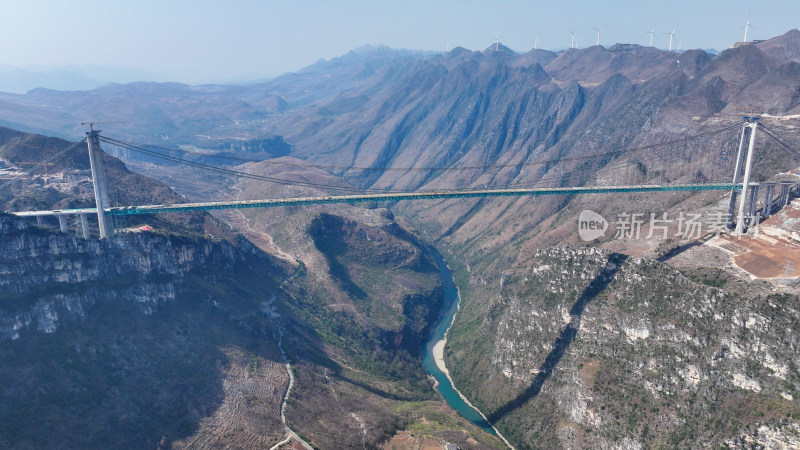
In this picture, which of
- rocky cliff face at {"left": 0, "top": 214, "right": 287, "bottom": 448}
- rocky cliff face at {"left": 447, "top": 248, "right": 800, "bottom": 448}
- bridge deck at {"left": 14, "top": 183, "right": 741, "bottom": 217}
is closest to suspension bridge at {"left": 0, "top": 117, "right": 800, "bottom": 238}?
bridge deck at {"left": 14, "top": 183, "right": 741, "bottom": 217}

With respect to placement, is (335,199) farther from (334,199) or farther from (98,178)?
(98,178)

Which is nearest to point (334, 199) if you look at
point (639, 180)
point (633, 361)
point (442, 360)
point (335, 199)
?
point (335, 199)

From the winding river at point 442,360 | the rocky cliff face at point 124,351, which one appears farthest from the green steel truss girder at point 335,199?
the winding river at point 442,360

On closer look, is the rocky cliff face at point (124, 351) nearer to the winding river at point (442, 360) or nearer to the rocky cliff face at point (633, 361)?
the winding river at point (442, 360)

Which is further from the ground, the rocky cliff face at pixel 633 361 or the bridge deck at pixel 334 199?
the bridge deck at pixel 334 199

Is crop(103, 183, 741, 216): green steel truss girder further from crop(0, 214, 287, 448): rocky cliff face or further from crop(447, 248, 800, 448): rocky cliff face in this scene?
crop(447, 248, 800, 448): rocky cliff face
